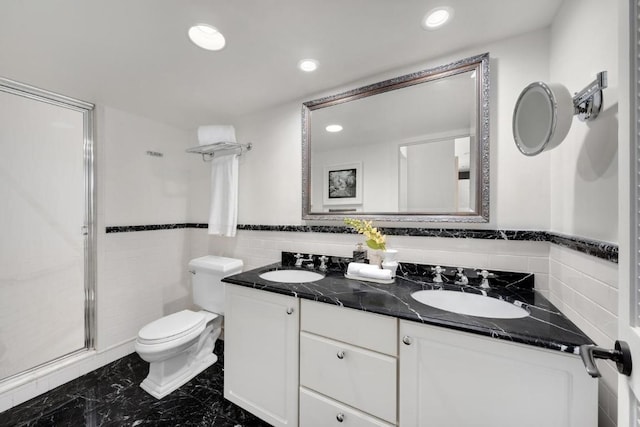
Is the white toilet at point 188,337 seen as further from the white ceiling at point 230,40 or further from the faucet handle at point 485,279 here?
the faucet handle at point 485,279

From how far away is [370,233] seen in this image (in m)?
1.61

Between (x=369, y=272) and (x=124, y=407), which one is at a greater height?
(x=369, y=272)

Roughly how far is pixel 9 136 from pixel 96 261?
102 cm

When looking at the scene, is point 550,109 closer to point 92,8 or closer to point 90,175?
point 92,8

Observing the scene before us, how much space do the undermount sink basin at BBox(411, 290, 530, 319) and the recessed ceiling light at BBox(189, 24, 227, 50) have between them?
1.66 m

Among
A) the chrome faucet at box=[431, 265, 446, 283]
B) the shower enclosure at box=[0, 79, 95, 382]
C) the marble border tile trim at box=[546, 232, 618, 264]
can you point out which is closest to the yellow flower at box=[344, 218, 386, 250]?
the chrome faucet at box=[431, 265, 446, 283]

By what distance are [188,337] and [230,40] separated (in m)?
1.90

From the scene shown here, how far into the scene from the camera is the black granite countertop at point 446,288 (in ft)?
2.84

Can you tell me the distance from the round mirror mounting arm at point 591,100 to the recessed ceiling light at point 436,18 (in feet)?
2.14

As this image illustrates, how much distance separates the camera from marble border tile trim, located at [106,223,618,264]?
849 mm

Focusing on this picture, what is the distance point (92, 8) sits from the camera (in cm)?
112

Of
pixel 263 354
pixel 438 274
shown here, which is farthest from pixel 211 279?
pixel 438 274

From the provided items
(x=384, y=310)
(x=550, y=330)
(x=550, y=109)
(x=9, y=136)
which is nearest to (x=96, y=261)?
(x=9, y=136)

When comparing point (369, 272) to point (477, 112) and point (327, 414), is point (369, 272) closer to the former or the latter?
point (327, 414)
